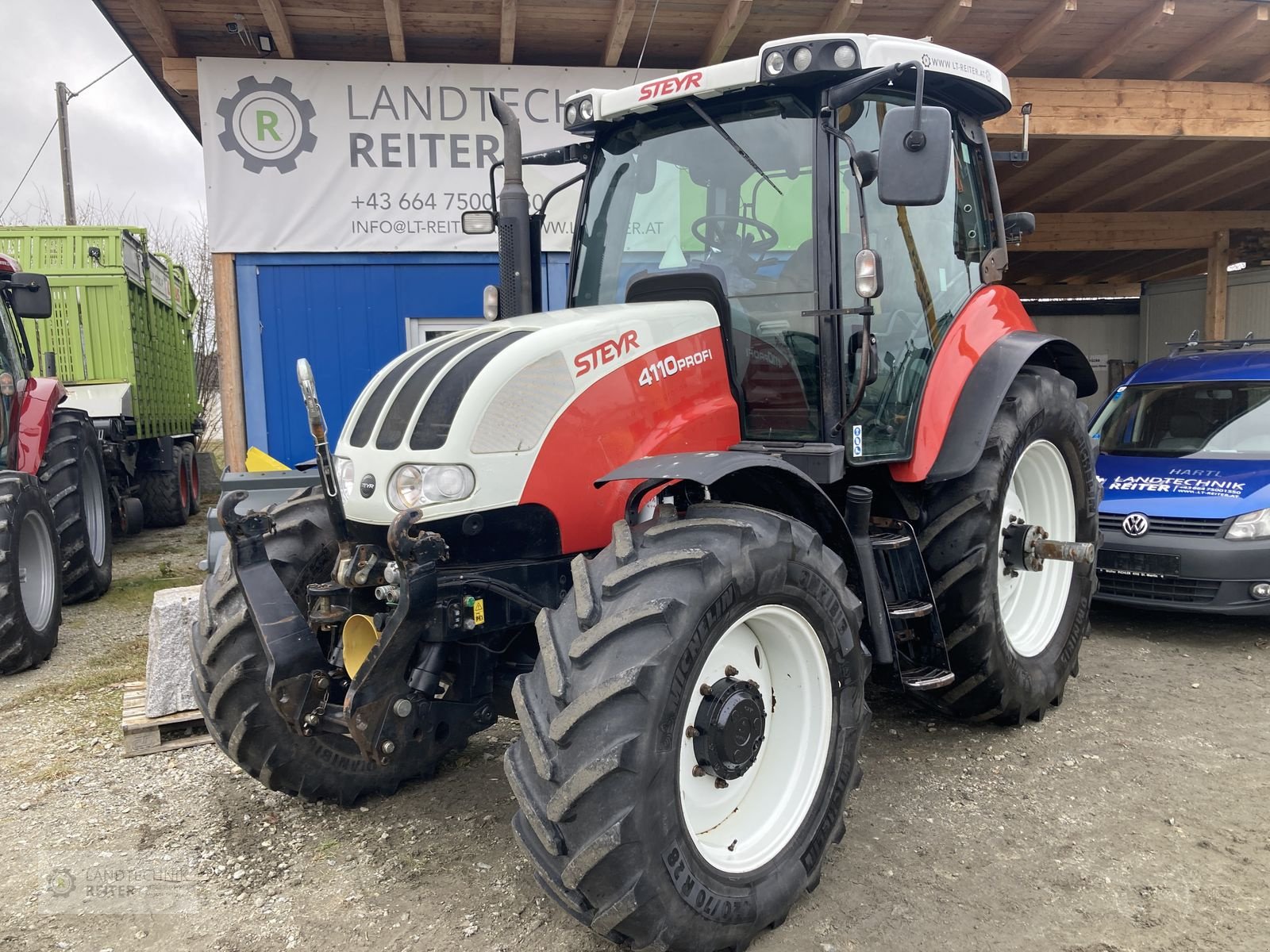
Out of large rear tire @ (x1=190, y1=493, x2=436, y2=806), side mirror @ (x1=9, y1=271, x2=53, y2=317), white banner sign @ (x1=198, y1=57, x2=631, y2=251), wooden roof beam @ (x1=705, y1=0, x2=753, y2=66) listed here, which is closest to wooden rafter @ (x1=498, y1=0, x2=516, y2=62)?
white banner sign @ (x1=198, y1=57, x2=631, y2=251)

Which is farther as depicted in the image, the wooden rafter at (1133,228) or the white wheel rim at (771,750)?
the wooden rafter at (1133,228)

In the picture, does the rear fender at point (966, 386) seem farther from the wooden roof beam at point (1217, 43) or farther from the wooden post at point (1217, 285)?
the wooden post at point (1217, 285)

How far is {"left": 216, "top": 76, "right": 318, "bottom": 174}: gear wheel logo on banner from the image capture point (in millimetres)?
6773

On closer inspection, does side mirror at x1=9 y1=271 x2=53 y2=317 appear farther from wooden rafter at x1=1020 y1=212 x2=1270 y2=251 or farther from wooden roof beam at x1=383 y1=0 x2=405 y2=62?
wooden rafter at x1=1020 y1=212 x2=1270 y2=251

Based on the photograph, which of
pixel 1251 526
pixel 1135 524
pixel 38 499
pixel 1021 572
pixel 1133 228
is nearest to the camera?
pixel 1021 572

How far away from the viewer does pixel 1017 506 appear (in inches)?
162

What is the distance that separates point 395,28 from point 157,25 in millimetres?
1625

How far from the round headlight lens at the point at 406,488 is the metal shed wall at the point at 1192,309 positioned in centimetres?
1328

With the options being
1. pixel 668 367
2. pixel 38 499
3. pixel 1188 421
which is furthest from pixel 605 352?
pixel 1188 421

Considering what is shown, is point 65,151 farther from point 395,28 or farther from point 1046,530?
point 1046,530

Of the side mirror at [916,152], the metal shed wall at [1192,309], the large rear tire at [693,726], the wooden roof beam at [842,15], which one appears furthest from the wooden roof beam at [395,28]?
the metal shed wall at [1192,309]

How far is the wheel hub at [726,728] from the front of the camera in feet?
7.94

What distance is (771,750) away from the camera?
272cm

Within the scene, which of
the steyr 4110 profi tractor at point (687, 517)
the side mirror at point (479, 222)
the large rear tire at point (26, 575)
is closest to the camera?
the steyr 4110 profi tractor at point (687, 517)
